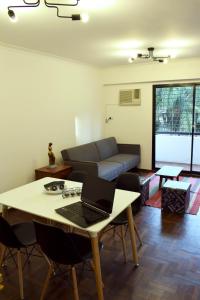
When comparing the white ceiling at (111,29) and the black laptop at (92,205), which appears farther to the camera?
the white ceiling at (111,29)

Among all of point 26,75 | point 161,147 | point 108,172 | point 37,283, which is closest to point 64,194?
point 37,283

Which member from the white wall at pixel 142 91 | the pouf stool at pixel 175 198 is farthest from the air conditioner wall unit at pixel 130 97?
the pouf stool at pixel 175 198

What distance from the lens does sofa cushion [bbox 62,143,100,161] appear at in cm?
478

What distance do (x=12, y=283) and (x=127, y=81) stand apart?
16.0 ft

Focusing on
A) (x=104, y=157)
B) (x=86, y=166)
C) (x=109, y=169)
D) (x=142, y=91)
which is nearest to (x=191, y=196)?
(x=109, y=169)

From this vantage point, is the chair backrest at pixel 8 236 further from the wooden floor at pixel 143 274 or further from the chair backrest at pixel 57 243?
the wooden floor at pixel 143 274

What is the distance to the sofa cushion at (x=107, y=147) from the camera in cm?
573

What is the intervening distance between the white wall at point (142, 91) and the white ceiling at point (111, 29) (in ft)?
2.53

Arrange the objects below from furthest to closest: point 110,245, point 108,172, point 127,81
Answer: point 127,81, point 108,172, point 110,245

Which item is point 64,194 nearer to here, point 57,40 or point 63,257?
point 63,257

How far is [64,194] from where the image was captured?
253cm

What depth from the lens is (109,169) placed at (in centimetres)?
482

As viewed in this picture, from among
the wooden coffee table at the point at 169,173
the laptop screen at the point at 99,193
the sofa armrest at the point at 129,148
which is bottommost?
the wooden coffee table at the point at 169,173

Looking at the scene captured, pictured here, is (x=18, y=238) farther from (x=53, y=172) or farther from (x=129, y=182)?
(x=53, y=172)
